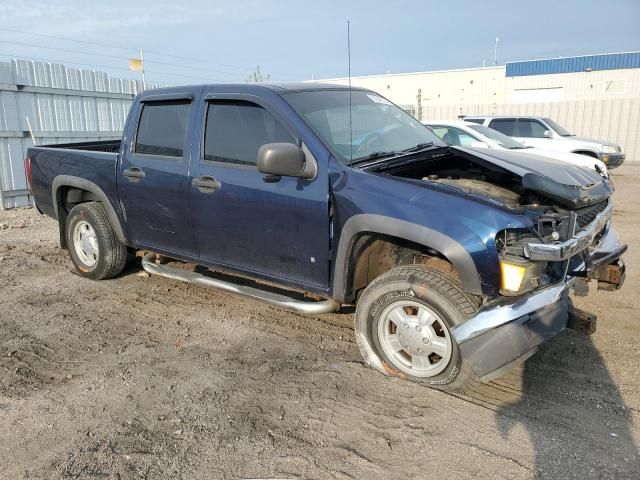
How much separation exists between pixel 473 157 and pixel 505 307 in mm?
1391

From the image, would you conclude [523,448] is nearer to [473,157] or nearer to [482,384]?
[482,384]

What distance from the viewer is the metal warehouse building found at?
832 inches

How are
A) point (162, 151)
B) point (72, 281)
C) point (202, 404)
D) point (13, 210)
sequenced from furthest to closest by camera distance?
point (13, 210)
point (72, 281)
point (162, 151)
point (202, 404)

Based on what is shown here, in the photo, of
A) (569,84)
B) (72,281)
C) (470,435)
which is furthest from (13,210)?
(569,84)

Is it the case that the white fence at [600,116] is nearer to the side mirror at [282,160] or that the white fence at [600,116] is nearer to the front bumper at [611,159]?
the front bumper at [611,159]

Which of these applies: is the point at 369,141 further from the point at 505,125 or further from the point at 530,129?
the point at 530,129

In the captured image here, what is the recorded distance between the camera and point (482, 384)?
3.56 m

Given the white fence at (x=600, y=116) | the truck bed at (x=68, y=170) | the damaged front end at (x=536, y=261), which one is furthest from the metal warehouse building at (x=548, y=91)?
the damaged front end at (x=536, y=261)

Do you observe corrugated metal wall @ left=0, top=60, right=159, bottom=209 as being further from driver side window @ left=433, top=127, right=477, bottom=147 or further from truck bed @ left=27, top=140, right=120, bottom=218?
driver side window @ left=433, top=127, right=477, bottom=147

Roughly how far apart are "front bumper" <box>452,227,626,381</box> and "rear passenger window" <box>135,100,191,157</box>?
2.78 metres

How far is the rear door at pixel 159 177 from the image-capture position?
175 inches

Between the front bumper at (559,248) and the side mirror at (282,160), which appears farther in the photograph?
the side mirror at (282,160)

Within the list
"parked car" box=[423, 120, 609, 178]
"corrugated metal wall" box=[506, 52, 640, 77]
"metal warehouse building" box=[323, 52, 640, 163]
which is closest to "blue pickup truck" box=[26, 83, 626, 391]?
"parked car" box=[423, 120, 609, 178]

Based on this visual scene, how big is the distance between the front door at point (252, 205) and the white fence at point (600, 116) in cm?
1715
